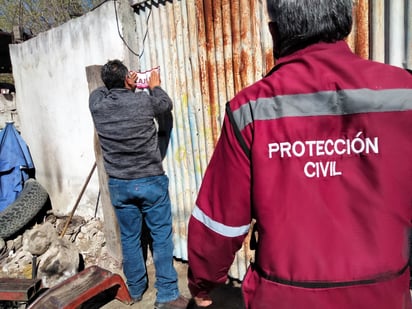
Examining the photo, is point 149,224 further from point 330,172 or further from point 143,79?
point 330,172

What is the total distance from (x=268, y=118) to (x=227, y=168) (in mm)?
233

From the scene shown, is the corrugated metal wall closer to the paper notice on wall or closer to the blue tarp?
the paper notice on wall

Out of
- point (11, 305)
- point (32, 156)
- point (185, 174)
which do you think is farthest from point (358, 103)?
point (32, 156)

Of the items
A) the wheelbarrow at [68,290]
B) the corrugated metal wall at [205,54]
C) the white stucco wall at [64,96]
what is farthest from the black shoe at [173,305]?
the white stucco wall at [64,96]

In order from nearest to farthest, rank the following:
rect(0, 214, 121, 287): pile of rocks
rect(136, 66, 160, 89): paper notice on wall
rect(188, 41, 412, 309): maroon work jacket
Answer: rect(188, 41, 412, 309): maroon work jacket, rect(136, 66, 160, 89): paper notice on wall, rect(0, 214, 121, 287): pile of rocks

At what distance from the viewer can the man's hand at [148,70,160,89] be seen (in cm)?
369

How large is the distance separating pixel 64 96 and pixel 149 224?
109 inches

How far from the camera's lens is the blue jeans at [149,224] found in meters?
3.59

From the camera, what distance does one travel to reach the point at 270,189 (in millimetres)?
1273

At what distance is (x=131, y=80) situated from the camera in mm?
3711

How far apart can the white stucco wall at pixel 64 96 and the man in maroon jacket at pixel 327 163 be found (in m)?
3.14

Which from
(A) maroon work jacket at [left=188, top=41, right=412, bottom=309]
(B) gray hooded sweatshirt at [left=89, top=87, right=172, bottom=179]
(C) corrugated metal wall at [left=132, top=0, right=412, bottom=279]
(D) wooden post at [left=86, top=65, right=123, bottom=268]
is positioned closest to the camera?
(A) maroon work jacket at [left=188, top=41, right=412, bottom=309]

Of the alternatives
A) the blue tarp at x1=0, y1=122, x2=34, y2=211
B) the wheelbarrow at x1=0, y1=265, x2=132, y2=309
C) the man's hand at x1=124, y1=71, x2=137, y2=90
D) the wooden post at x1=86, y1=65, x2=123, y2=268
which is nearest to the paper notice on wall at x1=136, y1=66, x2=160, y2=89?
the man's hand at x1=124, y1=71, x2=137, y2=90

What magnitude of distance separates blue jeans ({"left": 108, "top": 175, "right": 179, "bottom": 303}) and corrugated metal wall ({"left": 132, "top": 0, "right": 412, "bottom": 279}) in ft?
1.16
